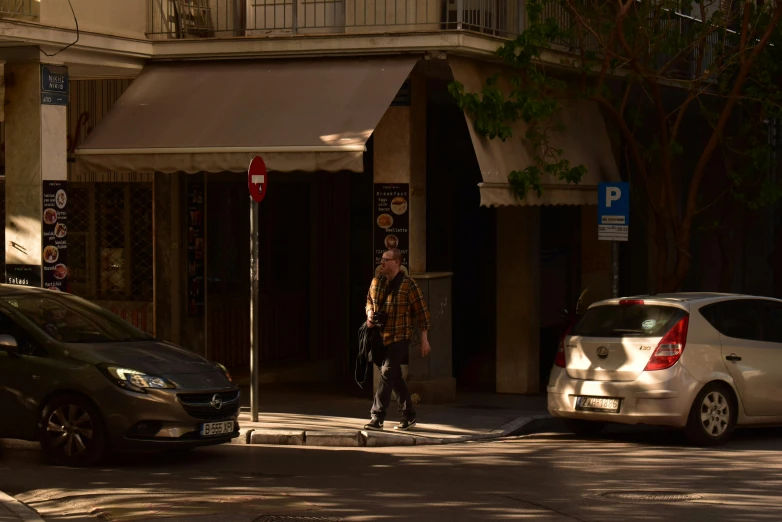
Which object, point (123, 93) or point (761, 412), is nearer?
point (761, 412)

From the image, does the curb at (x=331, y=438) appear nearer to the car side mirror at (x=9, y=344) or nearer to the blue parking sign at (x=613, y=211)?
the car side mirror at (x=9, y=344)

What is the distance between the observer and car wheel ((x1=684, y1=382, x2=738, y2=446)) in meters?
13.1

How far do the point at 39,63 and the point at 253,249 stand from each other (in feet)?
12.4

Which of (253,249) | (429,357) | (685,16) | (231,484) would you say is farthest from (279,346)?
(231,484)

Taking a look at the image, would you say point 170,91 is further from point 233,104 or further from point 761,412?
point 761,412

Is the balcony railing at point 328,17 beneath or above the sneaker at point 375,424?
above

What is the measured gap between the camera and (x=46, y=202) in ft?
52.9

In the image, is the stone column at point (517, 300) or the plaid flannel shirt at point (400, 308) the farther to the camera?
the stone column at point (517, 300)

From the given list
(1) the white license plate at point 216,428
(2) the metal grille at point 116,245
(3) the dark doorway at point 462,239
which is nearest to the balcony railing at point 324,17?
(2) the metal grille at point 116,245

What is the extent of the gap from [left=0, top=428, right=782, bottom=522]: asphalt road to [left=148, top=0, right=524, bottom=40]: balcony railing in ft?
18.5

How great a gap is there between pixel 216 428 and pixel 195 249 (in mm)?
7292

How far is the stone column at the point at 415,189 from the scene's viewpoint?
54.3 ft

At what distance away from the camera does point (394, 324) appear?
46.2 feet

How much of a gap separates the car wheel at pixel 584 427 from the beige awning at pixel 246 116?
3.64m
